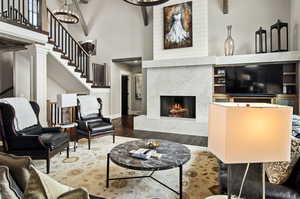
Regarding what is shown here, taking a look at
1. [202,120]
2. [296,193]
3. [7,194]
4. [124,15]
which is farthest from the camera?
[124,15]

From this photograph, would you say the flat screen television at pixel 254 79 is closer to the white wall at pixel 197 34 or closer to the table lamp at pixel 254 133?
the white wall at pixel 197 34

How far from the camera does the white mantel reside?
5.00 m

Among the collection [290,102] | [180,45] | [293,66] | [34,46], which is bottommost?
[290,102]

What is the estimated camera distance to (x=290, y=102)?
5.18 meters

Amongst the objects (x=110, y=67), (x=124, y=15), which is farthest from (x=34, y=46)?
(x=124, y=15)

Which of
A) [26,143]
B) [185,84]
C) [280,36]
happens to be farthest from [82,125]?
[280,36]

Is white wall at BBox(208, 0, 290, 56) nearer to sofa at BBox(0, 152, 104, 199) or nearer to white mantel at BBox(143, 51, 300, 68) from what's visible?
white mantel at BBox(143, 51, 300, 68)

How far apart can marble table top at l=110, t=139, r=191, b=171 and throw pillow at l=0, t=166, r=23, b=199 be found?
1.33 meters

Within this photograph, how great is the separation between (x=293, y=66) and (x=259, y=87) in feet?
3.16

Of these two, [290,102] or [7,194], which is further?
[290,102]

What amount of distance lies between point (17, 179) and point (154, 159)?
5.15ft

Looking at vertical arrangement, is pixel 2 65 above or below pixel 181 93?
above

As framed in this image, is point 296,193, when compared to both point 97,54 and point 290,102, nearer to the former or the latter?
point 290,102

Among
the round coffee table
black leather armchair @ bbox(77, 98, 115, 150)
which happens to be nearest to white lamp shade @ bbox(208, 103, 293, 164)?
the round coffee table
